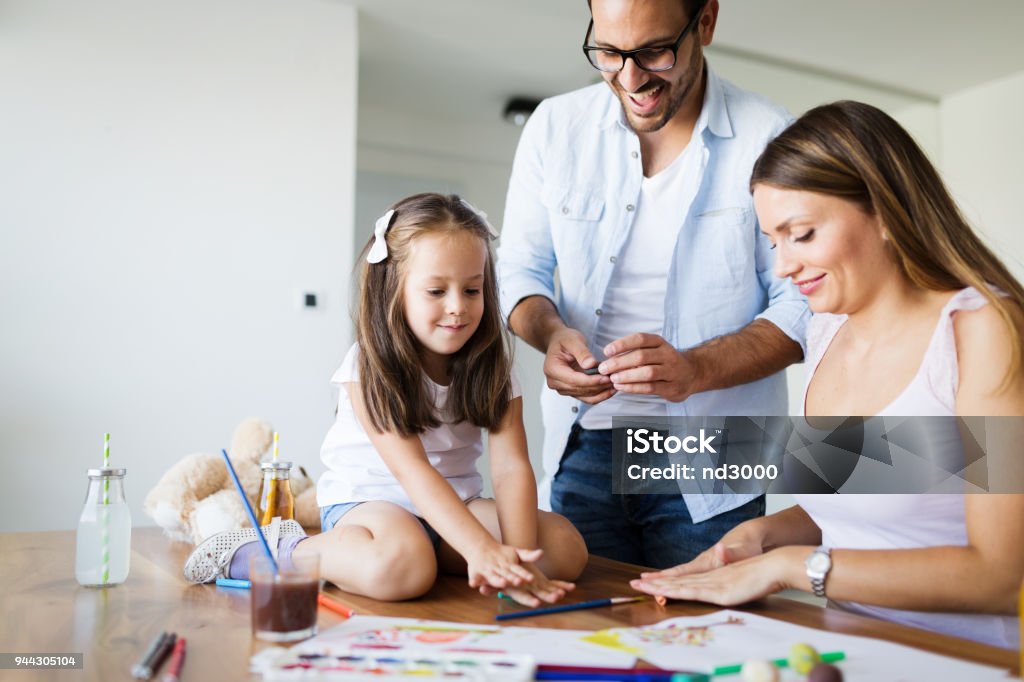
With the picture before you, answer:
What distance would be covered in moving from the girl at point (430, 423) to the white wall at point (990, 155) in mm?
4751

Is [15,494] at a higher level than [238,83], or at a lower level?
lower

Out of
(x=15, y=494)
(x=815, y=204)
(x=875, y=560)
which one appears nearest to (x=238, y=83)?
(x=15, y=494)

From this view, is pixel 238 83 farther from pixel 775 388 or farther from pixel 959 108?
pixel 959 108

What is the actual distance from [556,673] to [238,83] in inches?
146

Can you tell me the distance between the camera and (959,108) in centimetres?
582

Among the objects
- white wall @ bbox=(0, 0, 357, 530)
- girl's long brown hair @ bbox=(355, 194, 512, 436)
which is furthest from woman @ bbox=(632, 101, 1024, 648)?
white wall @ bbox=(0, 0, 357, 530)

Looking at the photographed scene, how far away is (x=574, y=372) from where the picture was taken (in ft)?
5.12

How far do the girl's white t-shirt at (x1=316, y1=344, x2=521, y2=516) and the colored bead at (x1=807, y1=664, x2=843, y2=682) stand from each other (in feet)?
2.45

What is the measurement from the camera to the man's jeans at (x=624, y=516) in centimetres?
174

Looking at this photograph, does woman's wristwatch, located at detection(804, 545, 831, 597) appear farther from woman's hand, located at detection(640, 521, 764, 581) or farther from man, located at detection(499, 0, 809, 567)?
man, located at detection(499, 0, 809, 567)

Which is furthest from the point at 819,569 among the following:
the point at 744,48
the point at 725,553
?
the point at 744,48

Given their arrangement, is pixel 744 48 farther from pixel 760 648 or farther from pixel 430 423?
pixel 760 648

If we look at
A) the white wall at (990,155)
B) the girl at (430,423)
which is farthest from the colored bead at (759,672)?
the white wall at (990,155)

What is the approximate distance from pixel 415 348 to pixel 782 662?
0.87 metres
